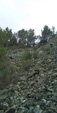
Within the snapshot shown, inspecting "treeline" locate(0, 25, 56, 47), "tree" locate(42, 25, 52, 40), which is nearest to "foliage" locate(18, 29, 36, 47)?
"treeline" locate(0, 25, 56, 47)

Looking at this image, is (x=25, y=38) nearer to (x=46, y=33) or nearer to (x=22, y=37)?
(x=22, y=37)

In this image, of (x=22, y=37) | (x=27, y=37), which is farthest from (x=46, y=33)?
(x=22, y=37)

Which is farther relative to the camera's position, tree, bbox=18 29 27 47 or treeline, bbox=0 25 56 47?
tree, bbox=18 29 27 47

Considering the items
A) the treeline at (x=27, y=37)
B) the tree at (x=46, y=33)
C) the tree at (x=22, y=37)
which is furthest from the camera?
the tree at (x=22, y=37)

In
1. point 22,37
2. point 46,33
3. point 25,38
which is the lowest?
point 25,38

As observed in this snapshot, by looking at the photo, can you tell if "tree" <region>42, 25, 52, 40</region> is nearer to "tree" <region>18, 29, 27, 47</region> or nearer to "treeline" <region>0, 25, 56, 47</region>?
"treeline" <region>0, 25, 56, 47</region>

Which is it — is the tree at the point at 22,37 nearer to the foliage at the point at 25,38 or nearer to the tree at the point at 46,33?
the foliage at the point at 25,38

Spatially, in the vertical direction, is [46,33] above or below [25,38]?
above

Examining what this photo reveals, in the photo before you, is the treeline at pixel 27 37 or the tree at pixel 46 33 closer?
the treeline at pixel 27 37

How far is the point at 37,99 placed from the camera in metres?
3.41

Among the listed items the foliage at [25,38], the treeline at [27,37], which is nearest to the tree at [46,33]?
the treeline at [27,37]

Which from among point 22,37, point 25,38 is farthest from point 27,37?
point 22,37

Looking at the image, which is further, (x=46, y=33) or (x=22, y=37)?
(x=22, y=37)

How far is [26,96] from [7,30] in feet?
57.7
